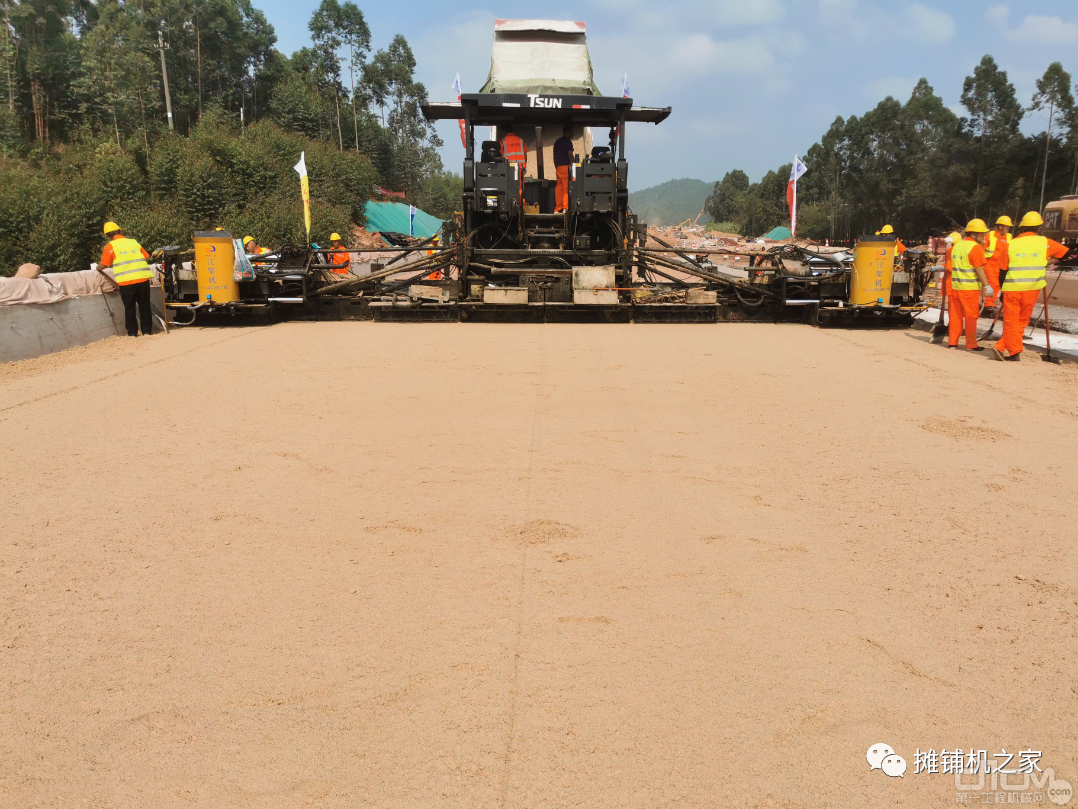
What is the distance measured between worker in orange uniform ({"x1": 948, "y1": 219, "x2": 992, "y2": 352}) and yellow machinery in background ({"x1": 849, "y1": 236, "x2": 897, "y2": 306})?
1.60m

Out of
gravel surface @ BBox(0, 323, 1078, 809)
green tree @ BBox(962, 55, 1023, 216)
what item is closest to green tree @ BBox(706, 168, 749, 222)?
green tree @ BBox(962, 55, 1023, 216)

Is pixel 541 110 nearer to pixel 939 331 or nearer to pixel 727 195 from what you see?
pixel 939 331

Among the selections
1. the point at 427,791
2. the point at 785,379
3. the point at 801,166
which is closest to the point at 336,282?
the point at 785,379

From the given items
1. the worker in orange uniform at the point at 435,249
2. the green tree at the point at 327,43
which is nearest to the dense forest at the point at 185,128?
the green tree at the point at 327,43

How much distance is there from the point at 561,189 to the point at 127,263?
687 centimetres

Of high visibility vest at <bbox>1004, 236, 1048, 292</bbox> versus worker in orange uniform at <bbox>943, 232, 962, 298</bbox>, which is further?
worker in orange uniform at <bbox>943, 232, 962, 298</bbox>

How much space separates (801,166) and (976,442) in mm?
19309

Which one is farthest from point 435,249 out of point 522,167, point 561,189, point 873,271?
point 873,271

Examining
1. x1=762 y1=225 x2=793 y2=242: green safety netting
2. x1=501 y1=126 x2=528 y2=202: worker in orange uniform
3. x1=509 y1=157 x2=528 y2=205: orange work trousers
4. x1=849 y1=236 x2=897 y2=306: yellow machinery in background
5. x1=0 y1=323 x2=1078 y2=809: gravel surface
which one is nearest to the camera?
x1=0 y1=323 x2=1078 y2=809: gravel surface

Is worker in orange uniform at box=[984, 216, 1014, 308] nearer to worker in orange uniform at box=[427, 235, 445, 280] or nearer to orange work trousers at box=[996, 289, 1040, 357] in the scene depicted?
orange work trousers at box=[996, 289, 1040, 357]

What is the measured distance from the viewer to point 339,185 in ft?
153

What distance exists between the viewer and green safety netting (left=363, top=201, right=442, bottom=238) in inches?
1955

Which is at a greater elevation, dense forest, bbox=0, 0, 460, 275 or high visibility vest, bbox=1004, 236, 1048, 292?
dense forest, bbox=0, 0, 460, 275

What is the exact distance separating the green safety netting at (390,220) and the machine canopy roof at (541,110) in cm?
3632
